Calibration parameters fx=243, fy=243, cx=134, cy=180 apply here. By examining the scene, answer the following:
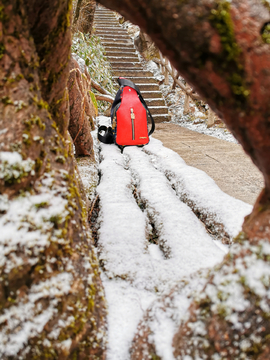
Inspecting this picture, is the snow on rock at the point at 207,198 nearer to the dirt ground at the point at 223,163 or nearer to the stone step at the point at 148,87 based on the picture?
the dirt ground at the point at 223,163

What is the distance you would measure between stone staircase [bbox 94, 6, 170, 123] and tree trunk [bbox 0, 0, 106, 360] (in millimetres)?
5566

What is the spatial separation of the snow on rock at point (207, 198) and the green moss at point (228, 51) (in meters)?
1.01

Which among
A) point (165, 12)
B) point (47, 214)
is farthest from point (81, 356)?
point (165, 12)

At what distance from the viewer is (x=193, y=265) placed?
3.67ft

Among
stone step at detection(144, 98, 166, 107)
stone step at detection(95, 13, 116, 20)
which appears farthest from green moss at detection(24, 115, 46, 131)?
stone step at detection(95, 13, 116, 20)

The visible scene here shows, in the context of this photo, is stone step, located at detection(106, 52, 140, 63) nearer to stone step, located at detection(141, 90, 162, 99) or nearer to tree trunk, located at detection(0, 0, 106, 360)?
stone step, located at detection(141, 90, 162, 99)

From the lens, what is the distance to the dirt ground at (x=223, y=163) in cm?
208

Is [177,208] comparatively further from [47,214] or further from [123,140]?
[123,140]

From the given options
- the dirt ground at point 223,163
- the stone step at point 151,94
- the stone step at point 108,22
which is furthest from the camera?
the stone step at point 108,22

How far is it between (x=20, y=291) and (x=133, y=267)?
599 millimetres

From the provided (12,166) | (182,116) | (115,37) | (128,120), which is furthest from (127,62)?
(12,166)

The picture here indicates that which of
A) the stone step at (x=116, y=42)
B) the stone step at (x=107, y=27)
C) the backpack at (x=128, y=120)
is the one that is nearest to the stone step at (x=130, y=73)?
the stone step at (x=116, y=42)

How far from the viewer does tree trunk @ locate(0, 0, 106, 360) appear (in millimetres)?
617

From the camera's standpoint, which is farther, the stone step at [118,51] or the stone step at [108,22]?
the stone step at [108,22]
